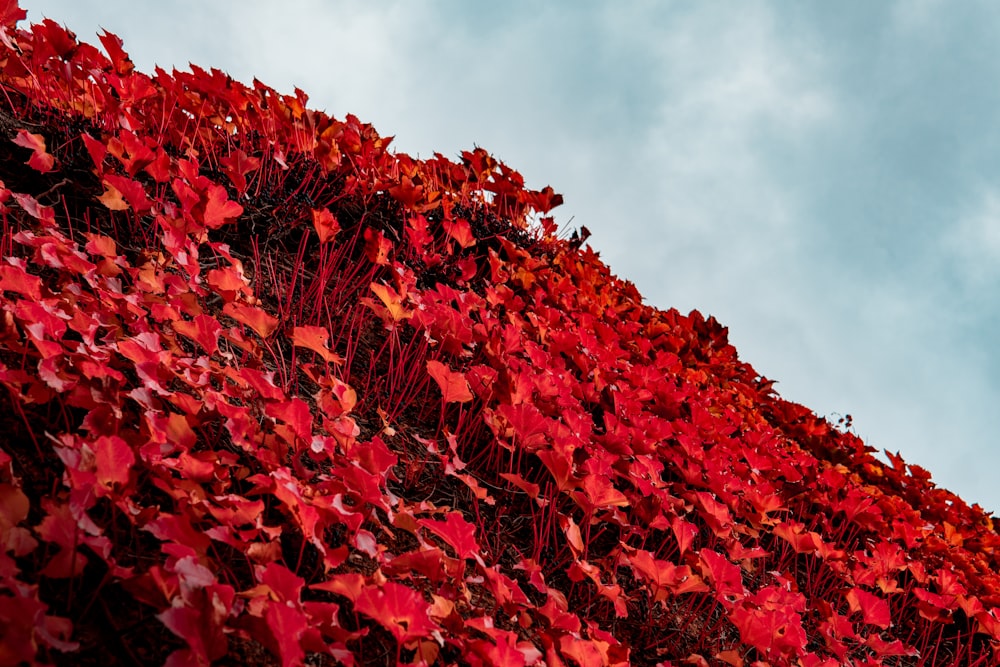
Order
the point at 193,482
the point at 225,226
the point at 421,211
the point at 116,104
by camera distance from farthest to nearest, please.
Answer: the point at 421,211
the point at 225,226
the point at 116,104
the point at 193,482

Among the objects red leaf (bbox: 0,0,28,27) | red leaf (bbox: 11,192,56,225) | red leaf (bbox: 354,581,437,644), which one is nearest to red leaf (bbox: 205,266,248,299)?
red leaf (bbox: 11,192,56,225)

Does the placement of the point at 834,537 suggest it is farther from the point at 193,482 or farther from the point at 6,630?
the point at 6,630

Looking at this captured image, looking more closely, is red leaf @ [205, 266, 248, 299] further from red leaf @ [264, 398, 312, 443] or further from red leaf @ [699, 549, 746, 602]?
red leaf @ [699, 549, 746, 602]

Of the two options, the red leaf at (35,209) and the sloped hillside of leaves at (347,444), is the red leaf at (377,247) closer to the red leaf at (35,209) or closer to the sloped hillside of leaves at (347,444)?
the sloped hillside of leaves at (347,444)

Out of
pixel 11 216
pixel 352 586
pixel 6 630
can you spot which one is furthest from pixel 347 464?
pixel 11 216

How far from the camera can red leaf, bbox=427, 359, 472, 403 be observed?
2006 millimetres

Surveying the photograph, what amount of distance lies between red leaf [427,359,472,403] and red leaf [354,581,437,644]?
881mm

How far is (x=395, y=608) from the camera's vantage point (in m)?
1.17

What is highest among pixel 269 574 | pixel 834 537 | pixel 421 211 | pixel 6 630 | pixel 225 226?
pixel 421 211

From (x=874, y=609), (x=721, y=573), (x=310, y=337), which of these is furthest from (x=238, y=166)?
(x=874, y=609)

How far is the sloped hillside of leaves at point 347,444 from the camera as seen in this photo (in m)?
1.27

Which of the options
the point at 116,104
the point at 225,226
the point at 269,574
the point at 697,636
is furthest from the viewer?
the point at 225,226

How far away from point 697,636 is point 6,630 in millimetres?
1825

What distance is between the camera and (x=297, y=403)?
5.10 feet
